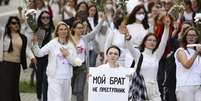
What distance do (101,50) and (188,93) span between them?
12.4 feet

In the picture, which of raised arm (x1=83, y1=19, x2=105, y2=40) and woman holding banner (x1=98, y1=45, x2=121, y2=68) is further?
raised arm (x1=83, y1=19, x2=105, y2=40)

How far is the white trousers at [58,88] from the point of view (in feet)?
42.1

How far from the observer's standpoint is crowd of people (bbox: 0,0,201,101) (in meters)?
11.9

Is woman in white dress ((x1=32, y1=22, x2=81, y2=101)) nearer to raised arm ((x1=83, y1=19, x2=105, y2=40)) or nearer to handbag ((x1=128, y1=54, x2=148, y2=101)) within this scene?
handbag ((x1=128, y1=54, x2=148, y2=101))

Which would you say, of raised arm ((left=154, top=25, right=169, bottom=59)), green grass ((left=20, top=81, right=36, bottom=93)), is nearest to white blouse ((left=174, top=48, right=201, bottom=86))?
raised arm ((left=154, top=25, right=169, bottom=59))

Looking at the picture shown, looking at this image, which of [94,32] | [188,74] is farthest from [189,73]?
[94,32]

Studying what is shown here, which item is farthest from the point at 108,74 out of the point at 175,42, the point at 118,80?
the point at 175,42

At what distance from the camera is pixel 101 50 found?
15227 mm

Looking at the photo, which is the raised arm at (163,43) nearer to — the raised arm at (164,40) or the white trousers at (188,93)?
the raised arm at (164,40)

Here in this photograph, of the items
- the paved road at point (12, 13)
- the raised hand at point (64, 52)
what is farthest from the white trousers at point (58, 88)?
the paved road at point (12, 13)

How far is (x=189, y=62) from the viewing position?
11648 mm

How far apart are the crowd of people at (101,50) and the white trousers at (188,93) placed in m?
0.01

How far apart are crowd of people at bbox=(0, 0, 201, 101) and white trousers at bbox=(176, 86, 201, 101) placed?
1 centimetres

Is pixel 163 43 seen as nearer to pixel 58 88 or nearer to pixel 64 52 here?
pixel 64 52
